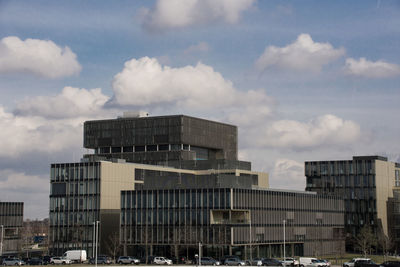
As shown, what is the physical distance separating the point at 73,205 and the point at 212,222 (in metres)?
40.4

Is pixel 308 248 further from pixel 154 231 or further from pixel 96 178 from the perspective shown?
pixel 96 178

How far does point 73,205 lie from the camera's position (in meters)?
164

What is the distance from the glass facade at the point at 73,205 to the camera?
162 m

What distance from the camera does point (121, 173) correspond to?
547 feet

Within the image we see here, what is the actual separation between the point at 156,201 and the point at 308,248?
140ft

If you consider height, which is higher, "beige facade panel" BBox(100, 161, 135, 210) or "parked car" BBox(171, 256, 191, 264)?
"beige facade panel" BBox(100, 161, 135, 210)

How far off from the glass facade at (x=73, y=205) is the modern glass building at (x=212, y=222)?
40.2 feet

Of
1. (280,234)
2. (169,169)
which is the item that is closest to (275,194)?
(280,234)

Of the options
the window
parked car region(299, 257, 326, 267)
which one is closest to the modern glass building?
parked car region(299, 257, 326, 267)

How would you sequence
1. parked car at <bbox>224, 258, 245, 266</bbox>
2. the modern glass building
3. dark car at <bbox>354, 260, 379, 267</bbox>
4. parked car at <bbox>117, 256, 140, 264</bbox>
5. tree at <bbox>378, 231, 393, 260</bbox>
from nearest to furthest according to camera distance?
dark car at <bbox>354, 260, 379, 267</bbox>
parked car at <bbox>224, 258, 245, 266</bbox>
parked car at <bbox>117, 256, 140, 264</bbox>
the modern glass building
tree at <bbox>378, 231, 393, 260</bbox>

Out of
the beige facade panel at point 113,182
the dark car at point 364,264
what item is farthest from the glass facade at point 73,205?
the dark car at point 364,264

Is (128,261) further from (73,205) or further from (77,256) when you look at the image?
(73,205)

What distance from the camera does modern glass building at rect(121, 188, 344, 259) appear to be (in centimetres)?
14210

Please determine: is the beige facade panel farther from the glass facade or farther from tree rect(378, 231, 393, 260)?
tree rect(378, 231, 393, 260)
